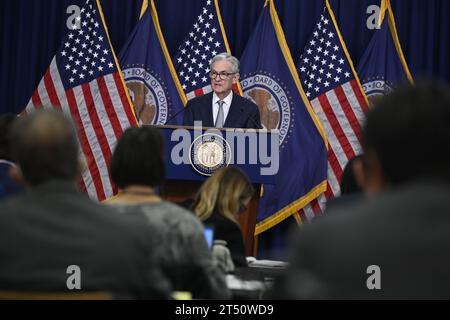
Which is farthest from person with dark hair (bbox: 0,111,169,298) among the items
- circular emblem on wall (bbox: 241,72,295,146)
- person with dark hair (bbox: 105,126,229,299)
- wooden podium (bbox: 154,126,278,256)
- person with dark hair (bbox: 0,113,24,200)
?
circular emblem on wall (bbox: 241,72,295,146)

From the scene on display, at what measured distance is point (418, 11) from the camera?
825 cm

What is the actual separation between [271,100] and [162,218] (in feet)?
18.3

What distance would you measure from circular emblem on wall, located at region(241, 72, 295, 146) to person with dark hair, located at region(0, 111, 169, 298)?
598 centimetres

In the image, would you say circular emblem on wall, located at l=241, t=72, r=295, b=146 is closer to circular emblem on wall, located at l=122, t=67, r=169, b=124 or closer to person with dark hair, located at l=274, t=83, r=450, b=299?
circular emblem on wall, located at l=122, t=67, r=169, b=124

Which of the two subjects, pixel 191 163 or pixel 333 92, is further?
pixel 333 92

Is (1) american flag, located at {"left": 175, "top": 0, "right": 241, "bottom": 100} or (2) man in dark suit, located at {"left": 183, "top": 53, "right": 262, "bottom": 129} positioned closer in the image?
(2) man in dark suit, located at {"left": 183, "top": 53, "right": 262, "bottom": 129}

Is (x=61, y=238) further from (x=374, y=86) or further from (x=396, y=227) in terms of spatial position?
(x=374, y=86)

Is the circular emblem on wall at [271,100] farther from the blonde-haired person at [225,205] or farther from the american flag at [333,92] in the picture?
the blonde-haired person at [225,205]

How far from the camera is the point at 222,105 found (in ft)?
20.5

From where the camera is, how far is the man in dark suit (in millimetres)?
6109

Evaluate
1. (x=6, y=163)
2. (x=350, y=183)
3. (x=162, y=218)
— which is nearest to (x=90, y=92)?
(x=6, y=163)

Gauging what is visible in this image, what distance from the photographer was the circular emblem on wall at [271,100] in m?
7.78

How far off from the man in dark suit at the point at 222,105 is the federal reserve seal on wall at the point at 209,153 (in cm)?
83
